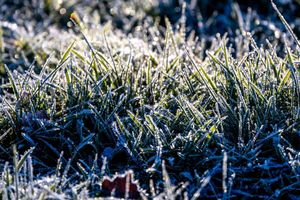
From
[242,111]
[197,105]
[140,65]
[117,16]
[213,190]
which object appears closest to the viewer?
[213,190]

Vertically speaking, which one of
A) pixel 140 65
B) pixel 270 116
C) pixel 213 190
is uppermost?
pixel 140 65

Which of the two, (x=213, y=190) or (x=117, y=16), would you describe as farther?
(x=117, y=16)

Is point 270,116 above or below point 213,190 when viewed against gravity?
above

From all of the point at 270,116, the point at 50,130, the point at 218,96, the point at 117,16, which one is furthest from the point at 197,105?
the point at 117,16

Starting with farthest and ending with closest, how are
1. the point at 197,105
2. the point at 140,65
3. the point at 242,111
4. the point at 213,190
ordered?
1. the point at 140,65
2. the point at 197,105
3. the point at 242,111
4. the point at 213,190

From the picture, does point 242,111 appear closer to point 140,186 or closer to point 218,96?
point 218,96

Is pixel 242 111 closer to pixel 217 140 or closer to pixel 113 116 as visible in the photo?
pixel 217 140
